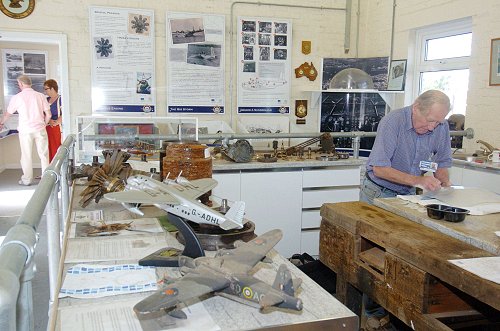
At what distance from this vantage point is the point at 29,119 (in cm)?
771

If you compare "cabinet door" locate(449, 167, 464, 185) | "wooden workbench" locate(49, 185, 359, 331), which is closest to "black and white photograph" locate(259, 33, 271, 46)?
"cabinet door" locate(449, 167, 464, 185)

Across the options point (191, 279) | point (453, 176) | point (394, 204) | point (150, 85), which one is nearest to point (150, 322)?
point (191, 279)

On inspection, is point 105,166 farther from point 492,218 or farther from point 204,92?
point 204,92

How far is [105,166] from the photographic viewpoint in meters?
2.70

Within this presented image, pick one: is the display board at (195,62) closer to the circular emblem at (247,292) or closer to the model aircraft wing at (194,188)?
the model aircraft wing at (194,188)

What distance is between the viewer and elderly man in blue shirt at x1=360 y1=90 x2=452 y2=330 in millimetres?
2973

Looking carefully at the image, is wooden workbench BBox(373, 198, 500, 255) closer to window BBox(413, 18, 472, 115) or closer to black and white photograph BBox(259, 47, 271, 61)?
window BBox(413, 18, 472, 115)

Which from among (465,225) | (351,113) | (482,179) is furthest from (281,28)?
(465,225)

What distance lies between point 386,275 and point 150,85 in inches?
198

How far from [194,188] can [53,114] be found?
6982mm

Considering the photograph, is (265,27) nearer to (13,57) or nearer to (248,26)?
(248,26)

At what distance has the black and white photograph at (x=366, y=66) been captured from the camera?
259 inches

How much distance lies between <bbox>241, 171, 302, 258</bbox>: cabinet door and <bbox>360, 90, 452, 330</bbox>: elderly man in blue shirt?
3.66ft

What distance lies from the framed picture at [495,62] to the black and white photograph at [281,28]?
303 cm
